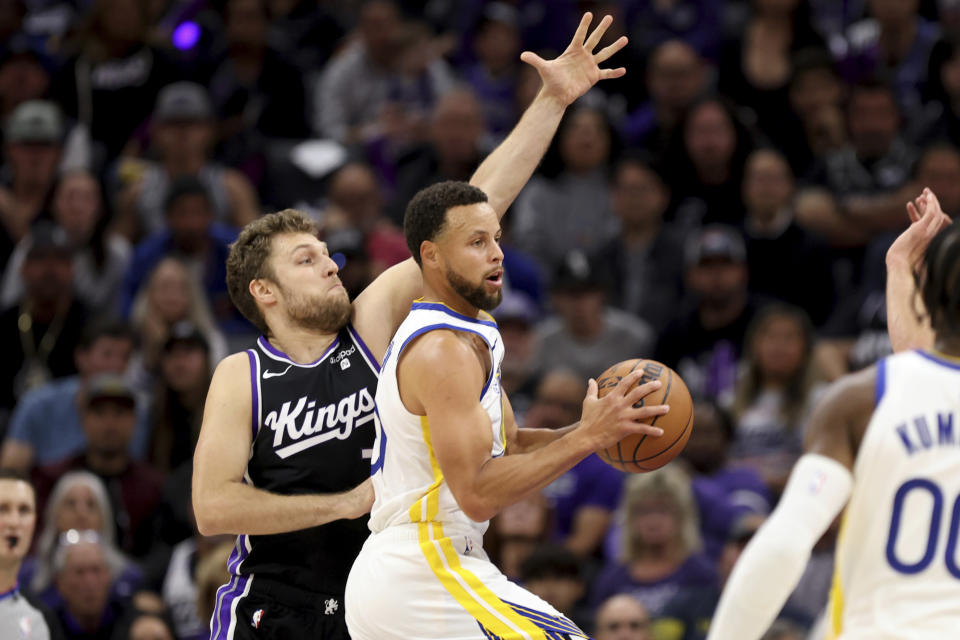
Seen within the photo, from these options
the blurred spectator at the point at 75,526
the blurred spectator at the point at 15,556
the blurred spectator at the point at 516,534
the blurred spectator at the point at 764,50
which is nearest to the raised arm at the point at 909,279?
the blurred spectator at the point at 15,556

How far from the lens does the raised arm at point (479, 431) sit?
175 inches

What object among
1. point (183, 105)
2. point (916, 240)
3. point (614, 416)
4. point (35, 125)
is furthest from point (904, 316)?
point (35, 125)

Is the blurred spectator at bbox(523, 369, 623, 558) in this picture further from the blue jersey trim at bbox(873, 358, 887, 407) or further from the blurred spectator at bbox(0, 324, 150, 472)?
the blue jersey trim at bbox(873, 358, 887, 407)

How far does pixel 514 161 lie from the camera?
6031 millimetres

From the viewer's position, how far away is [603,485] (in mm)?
9555

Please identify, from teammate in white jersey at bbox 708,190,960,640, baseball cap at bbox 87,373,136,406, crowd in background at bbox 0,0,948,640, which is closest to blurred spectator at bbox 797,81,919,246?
crowd in background at bbox 0,0,948,640

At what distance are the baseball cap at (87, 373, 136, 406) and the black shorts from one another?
185 inches

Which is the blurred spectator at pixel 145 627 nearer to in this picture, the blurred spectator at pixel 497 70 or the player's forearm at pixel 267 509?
the player's forearm at pixel 267 509

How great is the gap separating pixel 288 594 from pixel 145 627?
325cm

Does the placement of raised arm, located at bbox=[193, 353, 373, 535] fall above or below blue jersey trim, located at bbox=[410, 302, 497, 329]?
below

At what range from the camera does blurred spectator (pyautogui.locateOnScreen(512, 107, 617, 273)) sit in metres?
12.0

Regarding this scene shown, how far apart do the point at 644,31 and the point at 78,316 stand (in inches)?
226

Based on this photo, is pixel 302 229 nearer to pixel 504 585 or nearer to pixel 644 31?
pixel 504 585

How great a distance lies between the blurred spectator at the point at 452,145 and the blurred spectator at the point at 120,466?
2.91 metres
